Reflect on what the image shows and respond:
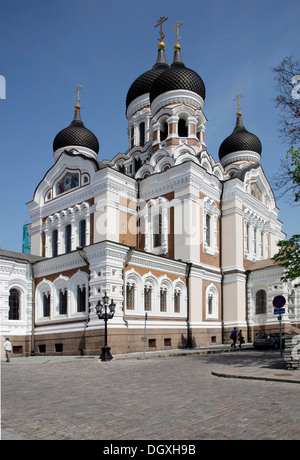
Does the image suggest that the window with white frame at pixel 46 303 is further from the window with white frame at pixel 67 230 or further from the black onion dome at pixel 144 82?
the black onion dome at pixel 144 82

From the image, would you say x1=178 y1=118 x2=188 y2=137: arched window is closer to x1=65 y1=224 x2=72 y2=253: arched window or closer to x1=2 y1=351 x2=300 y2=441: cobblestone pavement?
x1=65 y1=224 x2=72 y2=253: arched window

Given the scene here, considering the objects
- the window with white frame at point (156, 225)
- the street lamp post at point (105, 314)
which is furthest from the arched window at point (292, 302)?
the street lamp post at point (105, 314)

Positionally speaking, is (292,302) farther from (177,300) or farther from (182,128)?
(182,128)

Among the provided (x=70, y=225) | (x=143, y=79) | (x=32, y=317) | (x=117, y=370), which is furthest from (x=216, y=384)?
(x=143, y=79)

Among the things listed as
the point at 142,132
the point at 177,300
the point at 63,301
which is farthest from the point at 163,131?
the point at 63,301

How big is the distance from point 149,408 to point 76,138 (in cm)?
3328

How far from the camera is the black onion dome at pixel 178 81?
34.1m

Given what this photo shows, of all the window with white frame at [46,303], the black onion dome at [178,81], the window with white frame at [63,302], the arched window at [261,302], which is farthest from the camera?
the black onion dome at [178,81]

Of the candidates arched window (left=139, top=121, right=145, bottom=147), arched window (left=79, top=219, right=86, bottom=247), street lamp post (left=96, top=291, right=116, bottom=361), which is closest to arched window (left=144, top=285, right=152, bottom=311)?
street lamp post (left=96, top=291, right=116, bottom=361)

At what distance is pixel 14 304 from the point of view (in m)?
25.3

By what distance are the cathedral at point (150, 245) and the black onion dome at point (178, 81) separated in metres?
0.10

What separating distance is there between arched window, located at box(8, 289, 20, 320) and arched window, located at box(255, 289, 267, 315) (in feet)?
54.1

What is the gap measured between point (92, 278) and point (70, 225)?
32.4 ft
